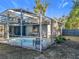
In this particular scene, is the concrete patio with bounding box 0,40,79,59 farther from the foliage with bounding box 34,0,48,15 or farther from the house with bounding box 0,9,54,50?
the foliage with bounding box 34,0,48,15

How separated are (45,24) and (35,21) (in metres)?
2.77

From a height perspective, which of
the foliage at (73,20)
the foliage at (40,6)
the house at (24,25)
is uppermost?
the foliage at (40,6)

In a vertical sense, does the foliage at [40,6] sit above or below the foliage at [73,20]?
above

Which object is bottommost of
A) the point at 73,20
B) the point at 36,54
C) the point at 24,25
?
the point at 36,54

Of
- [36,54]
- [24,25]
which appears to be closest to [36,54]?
[36,54]

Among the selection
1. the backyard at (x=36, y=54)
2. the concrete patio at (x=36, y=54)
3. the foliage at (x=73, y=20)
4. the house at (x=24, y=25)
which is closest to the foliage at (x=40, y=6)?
the foliage at (x=73, y=20)

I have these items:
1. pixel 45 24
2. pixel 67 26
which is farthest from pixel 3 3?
pixel 45 24

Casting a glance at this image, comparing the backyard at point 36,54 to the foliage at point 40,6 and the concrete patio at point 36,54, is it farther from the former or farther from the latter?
the foliage at point 40,6

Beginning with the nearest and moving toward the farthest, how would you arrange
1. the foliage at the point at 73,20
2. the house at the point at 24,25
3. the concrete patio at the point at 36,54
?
the concrete patio at the point at 36,54 → the house at the point at 24,25 → the foliage at the point at 73,20

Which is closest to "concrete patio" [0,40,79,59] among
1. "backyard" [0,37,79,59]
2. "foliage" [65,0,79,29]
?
"backyard" [0,37,79,59]

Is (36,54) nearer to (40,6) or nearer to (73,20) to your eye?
(73,20)

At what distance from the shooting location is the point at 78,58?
456 inches

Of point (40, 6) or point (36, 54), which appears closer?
point (36, 54)

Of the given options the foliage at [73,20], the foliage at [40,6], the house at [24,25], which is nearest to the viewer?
the house at [24,25]
